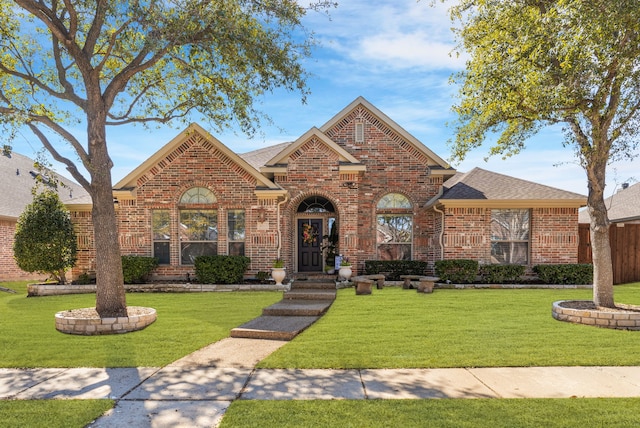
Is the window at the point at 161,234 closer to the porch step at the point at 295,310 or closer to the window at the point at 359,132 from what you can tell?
the porch step at the point at 295,310

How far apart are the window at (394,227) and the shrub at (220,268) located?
5.44 metres

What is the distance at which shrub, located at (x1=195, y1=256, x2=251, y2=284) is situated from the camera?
12602 millimetres

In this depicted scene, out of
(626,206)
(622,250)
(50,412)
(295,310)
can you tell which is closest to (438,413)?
(50,412)

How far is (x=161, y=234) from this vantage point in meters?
13.4

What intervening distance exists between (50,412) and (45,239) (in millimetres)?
10783

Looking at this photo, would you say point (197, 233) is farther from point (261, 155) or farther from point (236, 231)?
point (261, 155)

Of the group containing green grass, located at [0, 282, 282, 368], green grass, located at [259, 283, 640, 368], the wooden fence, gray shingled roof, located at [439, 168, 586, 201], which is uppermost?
A: gray shingled roof, located at [439, 168, 586, 201]

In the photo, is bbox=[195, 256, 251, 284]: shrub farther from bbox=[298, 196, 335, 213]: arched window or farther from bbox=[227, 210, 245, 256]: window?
bbox=[298, 196, 335, 213]: arched window

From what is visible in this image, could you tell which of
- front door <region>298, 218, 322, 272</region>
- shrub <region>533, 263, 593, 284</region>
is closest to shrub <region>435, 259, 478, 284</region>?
shrub <region>533, 263, 593, 284</region>

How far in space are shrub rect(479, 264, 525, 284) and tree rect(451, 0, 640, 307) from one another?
490 cm

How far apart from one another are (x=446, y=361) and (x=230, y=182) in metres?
9.79

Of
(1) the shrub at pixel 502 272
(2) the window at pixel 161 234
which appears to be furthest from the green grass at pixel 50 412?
(1) the shrub at pixel 502 272

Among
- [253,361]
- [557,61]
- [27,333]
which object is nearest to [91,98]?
[27,333]

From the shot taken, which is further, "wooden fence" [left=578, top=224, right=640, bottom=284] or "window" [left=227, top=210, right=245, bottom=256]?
"wooden fence" [left=578, top=224, right=640, bottom=284]
